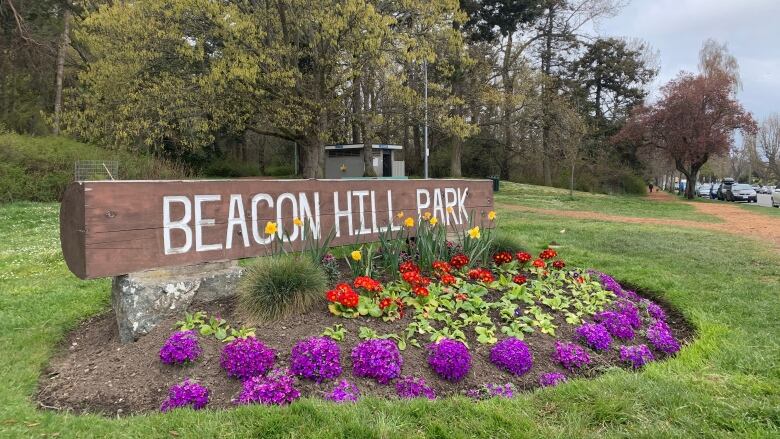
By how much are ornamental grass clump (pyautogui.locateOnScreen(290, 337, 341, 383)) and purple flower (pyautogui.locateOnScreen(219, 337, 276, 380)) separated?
0.50ft

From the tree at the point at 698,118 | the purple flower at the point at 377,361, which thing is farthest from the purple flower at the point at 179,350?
the tree at the point at 698,118

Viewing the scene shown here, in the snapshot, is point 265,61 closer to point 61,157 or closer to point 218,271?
point 61,157

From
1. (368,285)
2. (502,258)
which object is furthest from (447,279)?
(502,258)

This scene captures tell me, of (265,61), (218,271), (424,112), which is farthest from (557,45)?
(218,271)

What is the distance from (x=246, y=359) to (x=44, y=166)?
16682 millimetres

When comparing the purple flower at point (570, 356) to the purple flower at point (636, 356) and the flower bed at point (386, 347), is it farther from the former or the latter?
the purple flower at point (636, 356)

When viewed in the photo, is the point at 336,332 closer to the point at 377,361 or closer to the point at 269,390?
the point at 377,361

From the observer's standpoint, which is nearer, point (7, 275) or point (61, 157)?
point (7, 275)

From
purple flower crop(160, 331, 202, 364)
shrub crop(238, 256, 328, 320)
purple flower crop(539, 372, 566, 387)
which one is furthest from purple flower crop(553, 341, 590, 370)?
purple flower crop(160, 331, 202, 364)

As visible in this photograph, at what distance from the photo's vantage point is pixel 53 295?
4969 millimetres

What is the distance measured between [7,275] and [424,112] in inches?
528

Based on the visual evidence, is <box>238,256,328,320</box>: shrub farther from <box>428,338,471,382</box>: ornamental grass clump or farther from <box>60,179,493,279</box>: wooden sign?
<box>428,338,471,382</box>: ornamental grass clump

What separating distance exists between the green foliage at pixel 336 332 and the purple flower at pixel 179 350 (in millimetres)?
778

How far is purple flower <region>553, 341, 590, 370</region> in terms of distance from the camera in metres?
3.42
